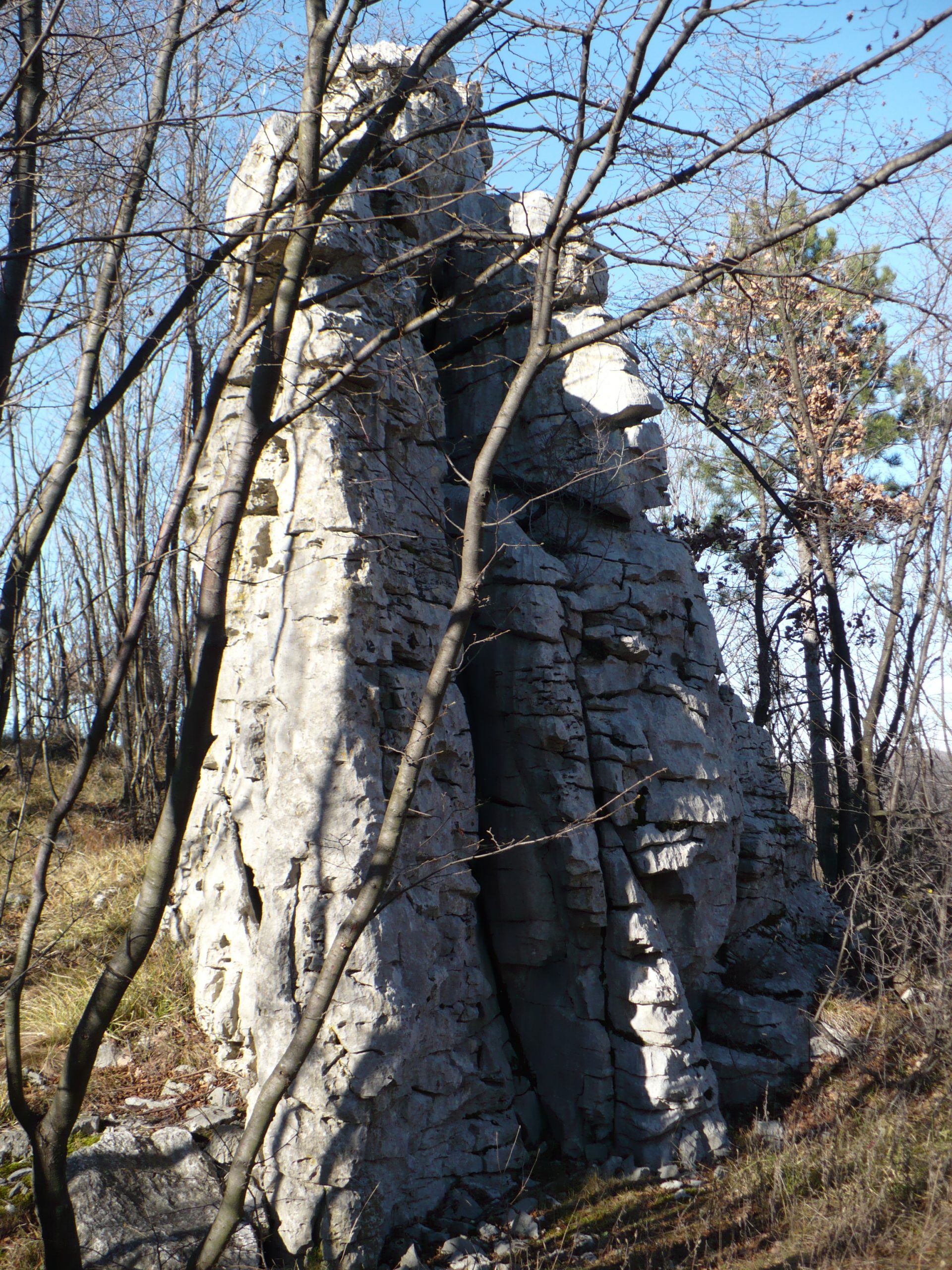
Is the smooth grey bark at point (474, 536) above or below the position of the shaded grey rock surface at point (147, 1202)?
above

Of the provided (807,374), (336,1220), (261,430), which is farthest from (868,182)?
(807,374)

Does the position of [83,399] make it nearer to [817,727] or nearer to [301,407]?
[301,407]

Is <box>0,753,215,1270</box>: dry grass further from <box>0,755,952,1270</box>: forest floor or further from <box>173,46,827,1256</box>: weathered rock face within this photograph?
<box>173,46,827,1256</box>: weathered rock face

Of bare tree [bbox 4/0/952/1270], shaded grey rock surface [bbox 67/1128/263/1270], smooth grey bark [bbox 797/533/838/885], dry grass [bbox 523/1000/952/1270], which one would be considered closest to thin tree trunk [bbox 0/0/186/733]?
bare tree [bbox 4/0/952/1270]

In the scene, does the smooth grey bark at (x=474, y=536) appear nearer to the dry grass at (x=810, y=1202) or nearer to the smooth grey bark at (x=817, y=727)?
the dry grass at (x=810, y=1202)

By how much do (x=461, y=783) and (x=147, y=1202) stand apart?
113 inches

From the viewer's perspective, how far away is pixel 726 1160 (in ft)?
19.9

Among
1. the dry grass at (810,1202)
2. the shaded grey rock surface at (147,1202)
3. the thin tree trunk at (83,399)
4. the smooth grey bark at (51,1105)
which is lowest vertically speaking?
the dry grass at (810,1202)

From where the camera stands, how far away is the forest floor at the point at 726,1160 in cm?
482

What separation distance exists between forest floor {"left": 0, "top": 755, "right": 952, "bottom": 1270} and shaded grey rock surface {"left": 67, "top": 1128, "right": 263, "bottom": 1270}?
25cm

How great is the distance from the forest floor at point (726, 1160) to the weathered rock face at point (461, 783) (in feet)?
1.06

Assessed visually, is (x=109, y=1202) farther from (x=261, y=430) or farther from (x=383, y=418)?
(x=383, y=418)

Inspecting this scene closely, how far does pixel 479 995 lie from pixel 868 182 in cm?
Answer: 507

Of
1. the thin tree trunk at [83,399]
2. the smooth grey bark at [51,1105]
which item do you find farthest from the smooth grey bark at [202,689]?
the thin tree trunk at [83,399]
